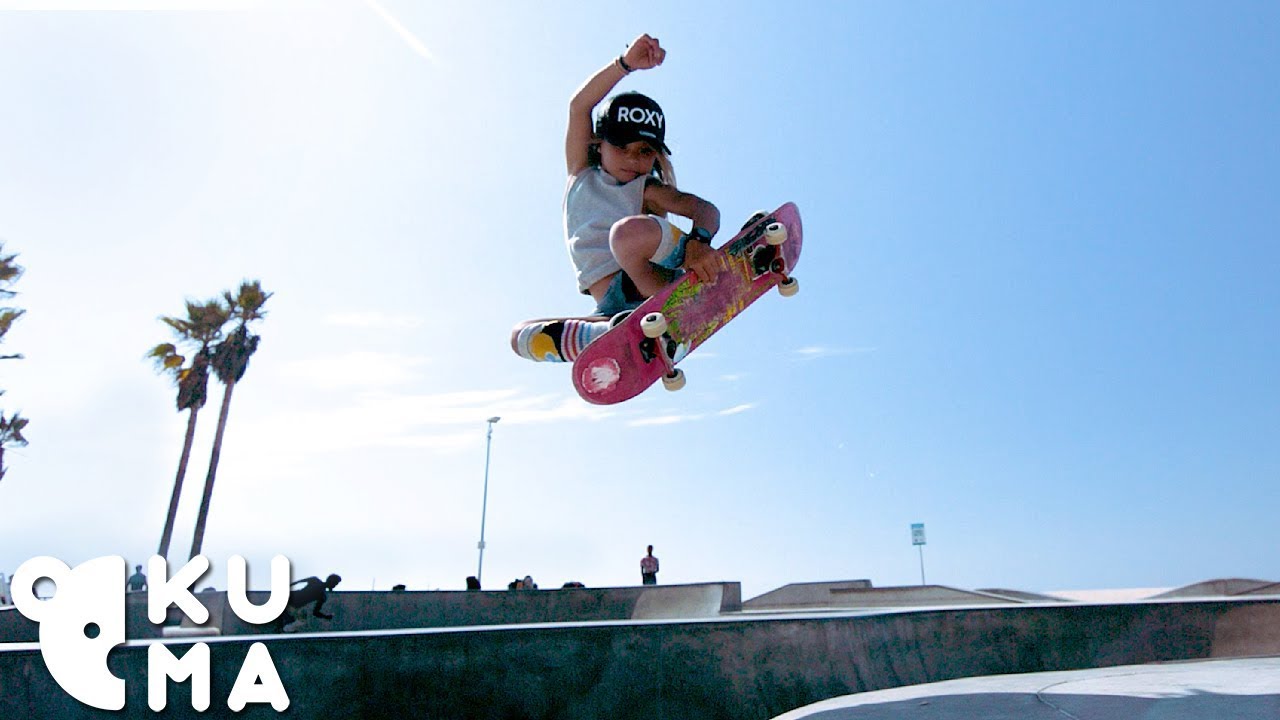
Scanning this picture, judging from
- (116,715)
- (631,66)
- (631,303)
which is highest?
(631,66)

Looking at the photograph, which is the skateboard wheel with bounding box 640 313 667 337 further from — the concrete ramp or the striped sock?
the concrete ramp

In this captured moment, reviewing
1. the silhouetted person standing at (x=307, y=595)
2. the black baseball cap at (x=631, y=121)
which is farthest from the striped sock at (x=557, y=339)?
the silhouetted person standing at (x=307, y=595)

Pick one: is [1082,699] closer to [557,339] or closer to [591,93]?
[557,339]

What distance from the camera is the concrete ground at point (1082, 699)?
294 cm

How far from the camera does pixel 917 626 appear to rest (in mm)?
6312

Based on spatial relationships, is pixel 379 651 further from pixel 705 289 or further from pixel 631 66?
pixel 631 66

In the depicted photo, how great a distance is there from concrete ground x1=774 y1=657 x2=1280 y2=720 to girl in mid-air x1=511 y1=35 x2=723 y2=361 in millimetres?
2218

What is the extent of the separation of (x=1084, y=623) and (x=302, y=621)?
972 centimetres

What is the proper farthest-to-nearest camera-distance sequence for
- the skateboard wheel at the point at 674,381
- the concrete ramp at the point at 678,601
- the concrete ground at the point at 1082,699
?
the concrete ramp at the point at 678,601, the skateboard wheel at the point at 674,381, the concrete ground at the point at 1082,699

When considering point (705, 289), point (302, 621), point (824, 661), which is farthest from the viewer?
point (302, 621)

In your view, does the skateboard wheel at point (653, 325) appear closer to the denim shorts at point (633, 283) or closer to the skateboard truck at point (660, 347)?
the skateboard truck at point (660, 347)

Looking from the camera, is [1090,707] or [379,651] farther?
[379,651]

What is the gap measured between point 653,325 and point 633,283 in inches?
14.3

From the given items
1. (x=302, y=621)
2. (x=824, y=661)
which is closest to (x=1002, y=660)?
(x=824, y=661)
